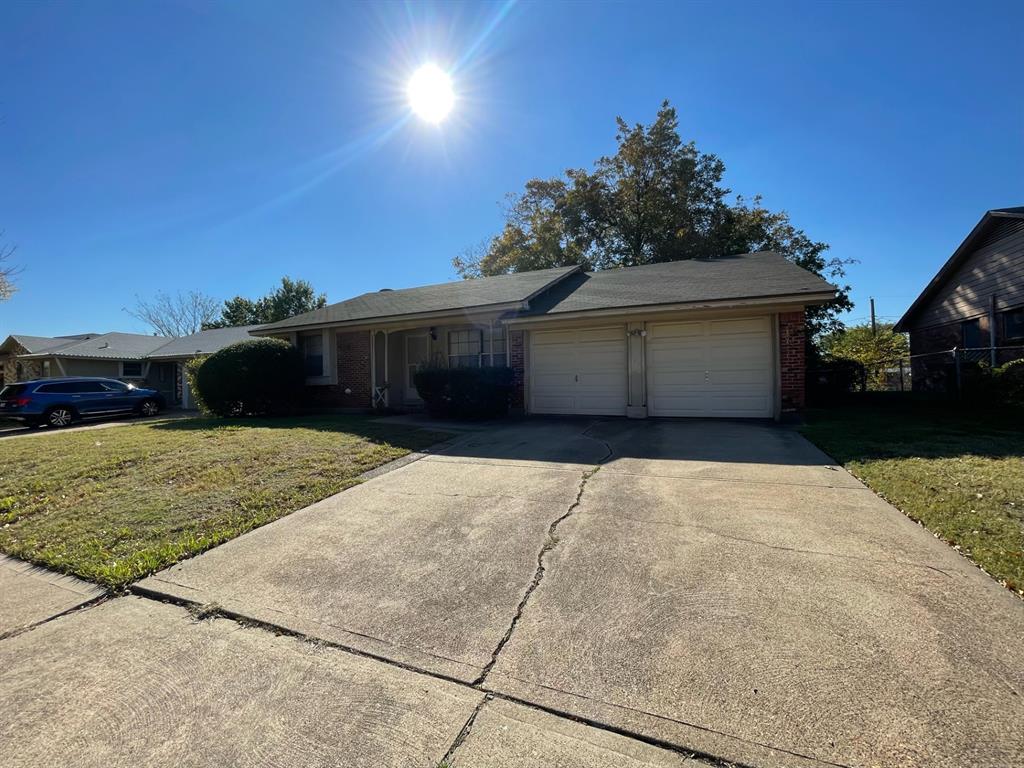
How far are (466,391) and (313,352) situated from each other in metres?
7.05

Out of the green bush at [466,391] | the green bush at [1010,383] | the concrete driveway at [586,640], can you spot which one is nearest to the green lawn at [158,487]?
the concrete driveway at [586,640]

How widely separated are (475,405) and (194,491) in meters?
6.12

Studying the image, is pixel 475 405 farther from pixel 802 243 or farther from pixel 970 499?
pixel 802 243

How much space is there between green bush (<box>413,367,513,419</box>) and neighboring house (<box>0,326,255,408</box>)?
596 inches

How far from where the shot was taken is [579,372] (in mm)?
11320

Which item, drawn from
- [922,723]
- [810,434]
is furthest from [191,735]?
[810,434]

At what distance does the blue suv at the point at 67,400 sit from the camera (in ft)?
47.1

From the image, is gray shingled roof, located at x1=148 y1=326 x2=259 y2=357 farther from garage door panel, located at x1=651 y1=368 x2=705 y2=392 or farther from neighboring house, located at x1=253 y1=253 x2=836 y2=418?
garage door panel, located at x1=651 y1=368 x2=705 y2=392

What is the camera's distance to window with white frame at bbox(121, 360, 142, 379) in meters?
24.0

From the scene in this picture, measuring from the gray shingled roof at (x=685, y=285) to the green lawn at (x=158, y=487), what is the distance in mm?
5198

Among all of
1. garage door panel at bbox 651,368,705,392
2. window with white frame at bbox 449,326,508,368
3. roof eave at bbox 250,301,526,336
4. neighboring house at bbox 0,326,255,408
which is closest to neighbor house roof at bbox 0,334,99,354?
neighboring house at bbox 0,326,255,408

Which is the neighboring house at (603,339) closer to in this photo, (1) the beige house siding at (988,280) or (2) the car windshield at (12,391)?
(1) the beige house siding at (988,280)

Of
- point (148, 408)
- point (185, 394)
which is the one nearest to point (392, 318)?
point (148, 408)

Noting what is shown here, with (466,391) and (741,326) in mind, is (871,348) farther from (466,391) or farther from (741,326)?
→ (466,391)
